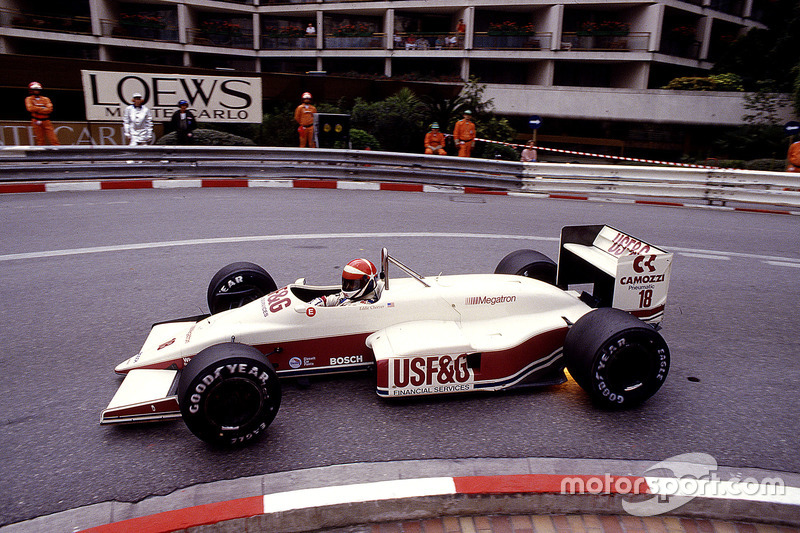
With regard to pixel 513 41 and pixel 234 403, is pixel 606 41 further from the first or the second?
pixel 234 403

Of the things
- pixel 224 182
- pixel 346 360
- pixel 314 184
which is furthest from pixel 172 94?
pixel 346 360

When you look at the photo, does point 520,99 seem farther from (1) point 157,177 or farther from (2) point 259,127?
(1) point 157,177

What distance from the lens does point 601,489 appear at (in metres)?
3.51

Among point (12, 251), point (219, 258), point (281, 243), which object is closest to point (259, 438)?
point (219, 258)

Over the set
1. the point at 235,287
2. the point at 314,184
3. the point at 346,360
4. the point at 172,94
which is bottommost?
the point at 346,360

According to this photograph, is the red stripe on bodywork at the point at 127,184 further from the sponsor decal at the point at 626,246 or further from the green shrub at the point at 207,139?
the sponsor decal at the point at 626,246

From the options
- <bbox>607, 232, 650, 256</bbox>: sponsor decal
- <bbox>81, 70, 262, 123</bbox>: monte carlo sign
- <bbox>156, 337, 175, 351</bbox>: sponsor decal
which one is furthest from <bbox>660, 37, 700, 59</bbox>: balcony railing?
<bbox>156, 337, 175, 351</bbox>: sponsor decal

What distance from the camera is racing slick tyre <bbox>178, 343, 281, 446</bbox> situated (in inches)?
145

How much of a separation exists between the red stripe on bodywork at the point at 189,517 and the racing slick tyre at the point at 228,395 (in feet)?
1.82

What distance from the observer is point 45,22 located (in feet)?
112

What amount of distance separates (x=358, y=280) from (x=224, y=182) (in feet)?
30.3

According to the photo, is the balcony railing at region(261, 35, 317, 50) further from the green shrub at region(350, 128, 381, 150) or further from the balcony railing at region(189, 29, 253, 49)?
the green shrub at region(350, 128, 381, 150)

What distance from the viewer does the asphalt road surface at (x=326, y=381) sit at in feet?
12.6

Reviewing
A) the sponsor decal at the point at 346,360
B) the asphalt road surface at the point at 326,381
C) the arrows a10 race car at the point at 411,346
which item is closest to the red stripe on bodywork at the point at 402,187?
the asphalt road surface at the point at 326,381
